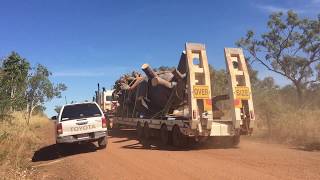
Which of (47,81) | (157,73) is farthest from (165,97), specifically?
(47,81)

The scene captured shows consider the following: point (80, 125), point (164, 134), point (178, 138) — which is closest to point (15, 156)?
point (80, 125)

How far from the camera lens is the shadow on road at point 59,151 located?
1736 centimetres

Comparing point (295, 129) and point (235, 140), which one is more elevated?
point (295, 129)

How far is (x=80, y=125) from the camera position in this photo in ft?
54.9

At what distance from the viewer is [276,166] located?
37.6 feet

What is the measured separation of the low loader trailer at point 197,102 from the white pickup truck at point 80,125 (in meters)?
2.50

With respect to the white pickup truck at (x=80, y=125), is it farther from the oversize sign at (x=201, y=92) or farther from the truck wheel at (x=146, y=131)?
the oversize sign at (x=201, y=92)

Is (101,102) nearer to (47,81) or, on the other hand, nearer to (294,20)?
(294,20)

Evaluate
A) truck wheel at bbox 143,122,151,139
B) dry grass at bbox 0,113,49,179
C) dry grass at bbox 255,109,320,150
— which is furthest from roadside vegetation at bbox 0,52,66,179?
dry grass at bbox 255,109,320,150

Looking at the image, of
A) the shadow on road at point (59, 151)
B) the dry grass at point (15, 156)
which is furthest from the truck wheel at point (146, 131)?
the dry grass at point (15, 156)

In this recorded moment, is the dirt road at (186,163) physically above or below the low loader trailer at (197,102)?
below

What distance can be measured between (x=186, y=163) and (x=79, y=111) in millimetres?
6242

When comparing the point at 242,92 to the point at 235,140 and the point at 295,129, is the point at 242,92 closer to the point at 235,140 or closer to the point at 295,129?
the point at 235,140

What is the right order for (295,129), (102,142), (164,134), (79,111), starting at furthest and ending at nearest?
(295,129) < (164,134) < (102,142) < (79,111)
